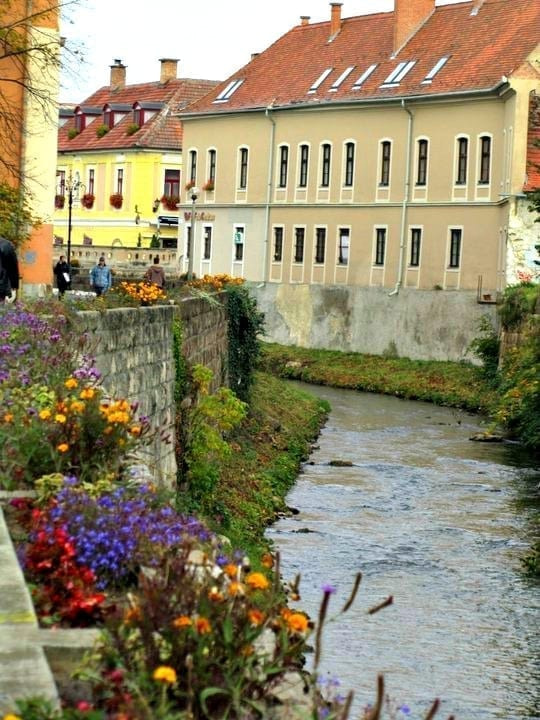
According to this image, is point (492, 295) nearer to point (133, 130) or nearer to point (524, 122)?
point (524, 122)

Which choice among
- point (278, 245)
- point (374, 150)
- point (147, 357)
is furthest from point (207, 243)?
point (147, 357)

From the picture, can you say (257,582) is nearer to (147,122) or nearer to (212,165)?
(212,165)

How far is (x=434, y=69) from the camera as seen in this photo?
53.8 m

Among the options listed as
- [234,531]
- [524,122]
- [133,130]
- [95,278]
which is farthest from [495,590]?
[133,130]

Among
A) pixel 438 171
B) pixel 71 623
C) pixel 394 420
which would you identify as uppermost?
pixel 438 171

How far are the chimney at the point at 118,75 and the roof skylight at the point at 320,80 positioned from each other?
27.9m

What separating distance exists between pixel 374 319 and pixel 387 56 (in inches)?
388

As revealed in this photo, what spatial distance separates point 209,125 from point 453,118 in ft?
45.3

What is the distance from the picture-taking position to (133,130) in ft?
252

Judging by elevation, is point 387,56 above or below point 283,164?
above

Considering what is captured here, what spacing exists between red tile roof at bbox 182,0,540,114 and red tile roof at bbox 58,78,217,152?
11.1m

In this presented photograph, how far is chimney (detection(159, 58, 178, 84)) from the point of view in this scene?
8200 cm

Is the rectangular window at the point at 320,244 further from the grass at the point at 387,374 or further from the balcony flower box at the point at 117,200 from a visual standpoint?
the balcony flower box at the point at 117,200

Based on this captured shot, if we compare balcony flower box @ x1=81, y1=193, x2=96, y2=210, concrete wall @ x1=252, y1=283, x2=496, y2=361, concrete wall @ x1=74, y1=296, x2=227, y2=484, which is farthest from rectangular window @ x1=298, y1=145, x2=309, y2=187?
concrete wall @ x1=74, y1=296, x2=227, y2=484
